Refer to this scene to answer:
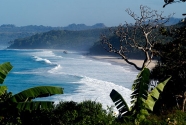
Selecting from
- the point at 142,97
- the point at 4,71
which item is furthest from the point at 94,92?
the point at 4,71

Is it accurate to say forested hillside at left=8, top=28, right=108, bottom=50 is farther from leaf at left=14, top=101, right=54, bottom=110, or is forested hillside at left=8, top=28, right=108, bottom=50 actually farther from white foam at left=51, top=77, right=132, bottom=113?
leaf at left=14, top=101, right=54, bottom=110

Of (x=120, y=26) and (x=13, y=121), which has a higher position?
(x=120, y=26)

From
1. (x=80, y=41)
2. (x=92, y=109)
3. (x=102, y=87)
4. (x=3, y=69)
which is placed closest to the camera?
(x=3, y=69)

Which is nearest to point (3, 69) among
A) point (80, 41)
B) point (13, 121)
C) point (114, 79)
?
point (13, 121)

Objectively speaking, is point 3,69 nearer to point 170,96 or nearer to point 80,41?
point 170,96

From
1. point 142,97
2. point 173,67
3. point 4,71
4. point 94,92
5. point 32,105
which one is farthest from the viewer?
point 94,92

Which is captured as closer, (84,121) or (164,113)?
(84,121)

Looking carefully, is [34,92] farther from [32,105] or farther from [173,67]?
[173,67]

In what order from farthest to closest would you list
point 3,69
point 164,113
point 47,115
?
point 164,113 < point 47,115 < point 3,69

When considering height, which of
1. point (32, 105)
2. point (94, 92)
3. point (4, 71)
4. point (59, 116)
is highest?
point (4, 71)

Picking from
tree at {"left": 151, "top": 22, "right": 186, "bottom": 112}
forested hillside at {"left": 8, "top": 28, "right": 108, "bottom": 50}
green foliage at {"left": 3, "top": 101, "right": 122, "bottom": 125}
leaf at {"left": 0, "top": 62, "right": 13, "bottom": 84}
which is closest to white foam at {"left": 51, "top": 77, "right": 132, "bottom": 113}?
tree at {"left": 151, "top": 22, "right": 186, "bottom": 112}

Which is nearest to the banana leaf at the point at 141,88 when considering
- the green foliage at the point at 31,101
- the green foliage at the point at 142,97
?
the green foliage at the point at 142,97

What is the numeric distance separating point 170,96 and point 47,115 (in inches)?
251

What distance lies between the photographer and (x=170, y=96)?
48.5ft
